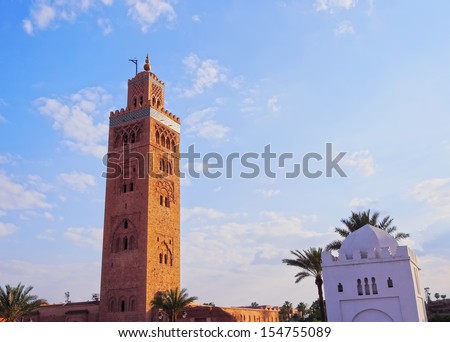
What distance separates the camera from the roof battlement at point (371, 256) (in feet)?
57.8

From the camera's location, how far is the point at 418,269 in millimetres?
20000

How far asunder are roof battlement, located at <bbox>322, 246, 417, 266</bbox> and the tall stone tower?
1432 centimetres

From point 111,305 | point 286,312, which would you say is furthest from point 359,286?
point 286,312

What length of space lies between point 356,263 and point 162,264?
1614cm

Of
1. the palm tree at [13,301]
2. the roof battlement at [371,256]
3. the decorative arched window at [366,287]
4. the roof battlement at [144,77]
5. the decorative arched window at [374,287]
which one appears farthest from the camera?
the roof battlement at [144,77]

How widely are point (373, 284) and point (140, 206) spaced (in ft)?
57.9

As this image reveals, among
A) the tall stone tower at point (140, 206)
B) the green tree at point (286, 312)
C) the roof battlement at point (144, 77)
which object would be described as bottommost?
the green tree at point (286, 312)

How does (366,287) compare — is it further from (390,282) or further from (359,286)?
(390,282)

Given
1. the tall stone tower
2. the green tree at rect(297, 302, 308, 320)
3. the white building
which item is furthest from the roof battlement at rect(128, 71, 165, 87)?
the green tree at rect(297, 302, 308, 320)

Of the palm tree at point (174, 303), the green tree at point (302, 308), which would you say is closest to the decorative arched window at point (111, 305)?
the palm tree at point (174, 303)

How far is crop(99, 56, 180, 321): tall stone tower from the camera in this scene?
29.8m

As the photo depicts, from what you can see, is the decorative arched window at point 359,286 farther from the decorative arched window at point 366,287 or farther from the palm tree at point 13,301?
the palm tree at point 13,301

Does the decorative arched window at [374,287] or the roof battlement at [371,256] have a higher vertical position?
the roof battlement at [371,256]
